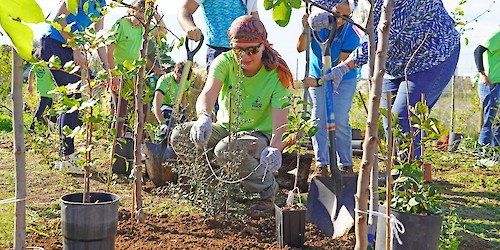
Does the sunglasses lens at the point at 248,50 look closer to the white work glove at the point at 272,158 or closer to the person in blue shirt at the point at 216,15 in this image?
the white work glove at the point at 272,158

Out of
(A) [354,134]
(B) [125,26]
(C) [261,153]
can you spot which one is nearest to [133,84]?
(C) [261,153]

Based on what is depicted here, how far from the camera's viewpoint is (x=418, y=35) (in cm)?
354

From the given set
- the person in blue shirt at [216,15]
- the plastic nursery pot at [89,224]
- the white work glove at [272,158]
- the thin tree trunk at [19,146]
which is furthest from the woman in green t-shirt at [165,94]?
the thin tree trunk at [19,146]

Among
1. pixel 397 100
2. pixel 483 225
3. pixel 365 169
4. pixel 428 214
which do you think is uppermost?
pixel 397 100

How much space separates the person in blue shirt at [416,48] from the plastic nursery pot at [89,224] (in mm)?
1632

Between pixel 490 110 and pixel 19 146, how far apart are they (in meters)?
5.42

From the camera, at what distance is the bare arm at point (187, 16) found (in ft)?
12.7

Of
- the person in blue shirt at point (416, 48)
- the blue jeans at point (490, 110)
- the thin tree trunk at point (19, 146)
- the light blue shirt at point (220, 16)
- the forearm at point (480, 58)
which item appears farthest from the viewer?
the blue jeans at point (490, 110)

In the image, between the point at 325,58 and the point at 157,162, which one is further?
the point at 157,162

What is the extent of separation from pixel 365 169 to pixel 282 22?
471mm

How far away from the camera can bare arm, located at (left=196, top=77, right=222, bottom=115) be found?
11.0 feet

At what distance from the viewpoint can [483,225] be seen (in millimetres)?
3562

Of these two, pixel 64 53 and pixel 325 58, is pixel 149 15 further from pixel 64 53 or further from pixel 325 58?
pixel 64 53

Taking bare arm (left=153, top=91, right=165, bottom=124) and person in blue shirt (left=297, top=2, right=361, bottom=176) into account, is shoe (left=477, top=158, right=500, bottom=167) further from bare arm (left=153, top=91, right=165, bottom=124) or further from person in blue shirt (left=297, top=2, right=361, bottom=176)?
bare arm (left=153, top=91, right=165, bottom=124)
